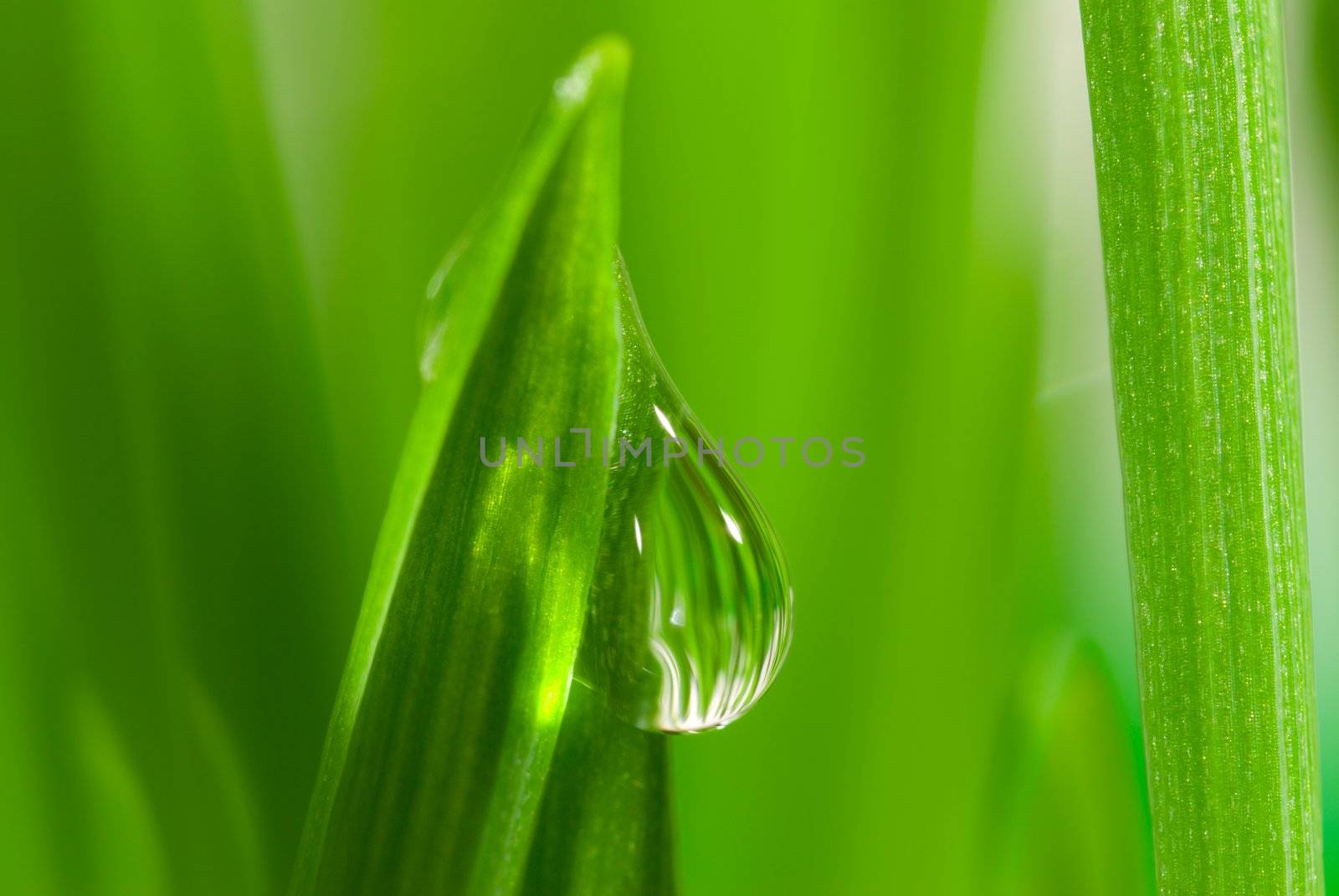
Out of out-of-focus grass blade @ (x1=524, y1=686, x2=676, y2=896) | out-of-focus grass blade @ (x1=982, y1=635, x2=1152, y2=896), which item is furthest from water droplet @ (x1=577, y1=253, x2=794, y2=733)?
out-of-focus grass blade @ (x1=982, y1=635, x2=1152, y2=896)

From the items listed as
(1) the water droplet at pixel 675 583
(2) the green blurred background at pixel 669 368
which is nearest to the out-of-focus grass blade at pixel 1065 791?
(2) the green blurred background at pixel 669 368

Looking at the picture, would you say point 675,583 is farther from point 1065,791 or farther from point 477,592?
point 1065,791

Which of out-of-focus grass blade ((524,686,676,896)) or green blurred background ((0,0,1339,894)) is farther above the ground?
green blurred background ((0,0,1339,894))

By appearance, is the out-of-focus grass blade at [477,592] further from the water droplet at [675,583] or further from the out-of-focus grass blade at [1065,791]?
the out-of-focus grass blade at [1065,791]

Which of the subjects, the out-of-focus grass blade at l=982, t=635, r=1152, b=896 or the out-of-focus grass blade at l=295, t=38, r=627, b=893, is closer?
the out-of-focus grass blade at l=295, t=38, r=627, b=893

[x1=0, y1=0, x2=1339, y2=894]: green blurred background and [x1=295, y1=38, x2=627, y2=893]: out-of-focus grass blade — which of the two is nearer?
[x1=295, y1=38, x2=627, y2=893]: out-of-focus grass blade

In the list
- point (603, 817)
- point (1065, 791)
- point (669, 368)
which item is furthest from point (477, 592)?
point (1065, 791)

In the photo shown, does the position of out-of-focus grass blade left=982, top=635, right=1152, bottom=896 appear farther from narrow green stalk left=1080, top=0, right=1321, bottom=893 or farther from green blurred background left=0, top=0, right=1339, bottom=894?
narrow green stalk left=1080, top=0, right=1321, bottom=893
